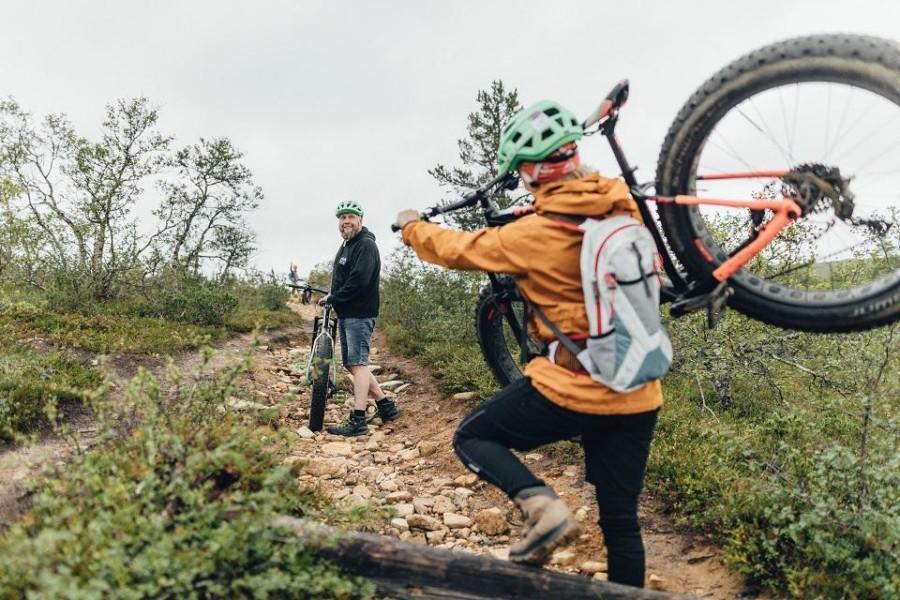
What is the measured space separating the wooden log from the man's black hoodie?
14.9 ft

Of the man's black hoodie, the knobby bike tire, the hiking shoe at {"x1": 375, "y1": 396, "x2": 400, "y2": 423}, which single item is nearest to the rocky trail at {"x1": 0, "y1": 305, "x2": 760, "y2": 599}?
the hiking shoe at {"x1": 375, "y1": 396, "x2": 400, "y2": 423}

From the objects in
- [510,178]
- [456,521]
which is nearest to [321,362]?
[456,521]

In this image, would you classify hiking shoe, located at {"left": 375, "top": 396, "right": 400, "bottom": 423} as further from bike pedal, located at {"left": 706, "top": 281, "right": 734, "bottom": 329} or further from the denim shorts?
bike pedal, located at {"left": 706, "top": 281, "right": 734, "bottom": 329}

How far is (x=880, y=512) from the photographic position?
11.9 feet

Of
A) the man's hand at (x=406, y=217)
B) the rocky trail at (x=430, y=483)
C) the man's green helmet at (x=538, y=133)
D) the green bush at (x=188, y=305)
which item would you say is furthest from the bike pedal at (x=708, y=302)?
the green bush at (x=188, y=305)

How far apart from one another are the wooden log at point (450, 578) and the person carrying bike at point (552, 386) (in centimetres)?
14

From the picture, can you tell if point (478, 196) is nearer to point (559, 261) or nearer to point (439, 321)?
point (559, 261)

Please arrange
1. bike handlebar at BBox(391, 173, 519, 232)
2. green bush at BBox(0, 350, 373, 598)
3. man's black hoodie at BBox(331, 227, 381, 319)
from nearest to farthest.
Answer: green bush at BBox(0, 350, 373, 598) < bike handlebar at BBox(391, 173, 519, 232) < man's black hoodie at BBox(331, 227, 381, 319)

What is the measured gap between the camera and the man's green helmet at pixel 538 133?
3039mm

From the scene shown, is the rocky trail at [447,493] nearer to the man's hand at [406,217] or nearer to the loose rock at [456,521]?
the loose rock at [456,521]

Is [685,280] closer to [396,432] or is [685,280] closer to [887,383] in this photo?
[887,383]

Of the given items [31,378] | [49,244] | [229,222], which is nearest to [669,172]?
[31,378]

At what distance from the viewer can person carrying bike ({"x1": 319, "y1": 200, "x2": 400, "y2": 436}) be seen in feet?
24.0

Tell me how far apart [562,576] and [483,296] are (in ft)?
7.40
